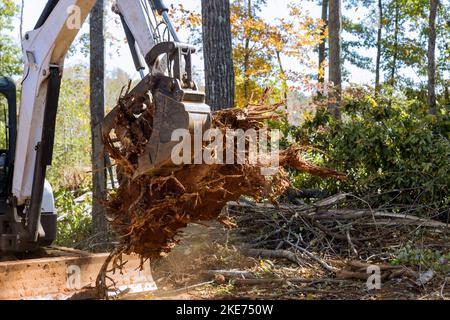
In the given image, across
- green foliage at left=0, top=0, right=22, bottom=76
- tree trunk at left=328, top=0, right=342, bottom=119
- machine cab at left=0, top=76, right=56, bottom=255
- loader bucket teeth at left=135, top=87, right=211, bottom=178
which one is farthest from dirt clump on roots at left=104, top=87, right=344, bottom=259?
green foliage at left=0, top=0, right=22, bottom=76

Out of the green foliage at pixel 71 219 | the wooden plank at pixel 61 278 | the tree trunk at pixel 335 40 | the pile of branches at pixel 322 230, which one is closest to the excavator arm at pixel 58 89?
the wooden plank at pixel 61 278

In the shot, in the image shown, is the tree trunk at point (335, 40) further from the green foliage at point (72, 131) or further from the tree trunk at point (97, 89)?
the green foliage at point (72, 131)

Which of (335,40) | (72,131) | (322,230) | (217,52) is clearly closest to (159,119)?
(322,230)

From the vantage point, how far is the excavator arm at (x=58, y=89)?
4359 mm

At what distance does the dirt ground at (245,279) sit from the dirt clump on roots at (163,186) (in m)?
0.58

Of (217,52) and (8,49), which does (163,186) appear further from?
(8,49)

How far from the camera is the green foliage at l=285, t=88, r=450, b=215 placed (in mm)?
8969

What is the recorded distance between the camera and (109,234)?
9.79m

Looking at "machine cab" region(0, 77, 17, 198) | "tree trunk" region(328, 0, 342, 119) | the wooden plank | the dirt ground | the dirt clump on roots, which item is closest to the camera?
the dirt clump on roots

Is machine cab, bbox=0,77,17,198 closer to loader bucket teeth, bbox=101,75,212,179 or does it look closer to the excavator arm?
the excavator arm

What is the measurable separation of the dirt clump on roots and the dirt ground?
0.58 metres

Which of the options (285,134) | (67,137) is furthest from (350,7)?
(285,134)

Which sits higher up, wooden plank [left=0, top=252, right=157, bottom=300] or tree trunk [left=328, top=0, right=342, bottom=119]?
tree trunk [left=328, top=0, right=342, bottom=119]
